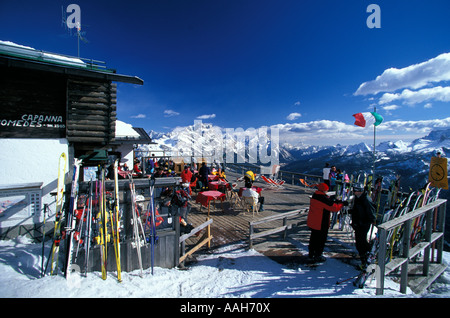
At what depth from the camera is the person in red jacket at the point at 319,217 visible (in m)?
4.84

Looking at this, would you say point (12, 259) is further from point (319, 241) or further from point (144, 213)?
point (319, 241)

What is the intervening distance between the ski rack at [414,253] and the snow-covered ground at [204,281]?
9.5 inches

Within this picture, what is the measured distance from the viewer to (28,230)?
6113 millimetres

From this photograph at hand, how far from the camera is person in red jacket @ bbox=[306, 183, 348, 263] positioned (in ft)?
15.9

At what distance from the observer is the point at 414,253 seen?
410 centimetres

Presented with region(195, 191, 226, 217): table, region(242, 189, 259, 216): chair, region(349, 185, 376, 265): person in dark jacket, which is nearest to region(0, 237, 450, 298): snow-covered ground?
region(349, 185, 376, 265): person in dark jacket

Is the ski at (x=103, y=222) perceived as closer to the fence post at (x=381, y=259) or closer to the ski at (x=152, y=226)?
the ski at (x=152, y=226)

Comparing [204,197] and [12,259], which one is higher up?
[204,197]

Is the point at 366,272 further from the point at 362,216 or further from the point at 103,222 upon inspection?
the point at 103,222

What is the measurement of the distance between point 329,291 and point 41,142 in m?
8.43

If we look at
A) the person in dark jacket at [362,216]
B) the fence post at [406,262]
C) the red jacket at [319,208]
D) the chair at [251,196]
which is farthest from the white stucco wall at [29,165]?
the fence post at [406,262]

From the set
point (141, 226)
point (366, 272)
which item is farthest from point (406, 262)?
point (141, 226)
